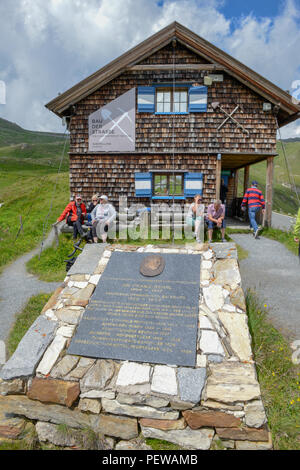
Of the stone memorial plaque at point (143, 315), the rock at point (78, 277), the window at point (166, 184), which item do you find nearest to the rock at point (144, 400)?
the stone memorial plaque at point (143, 315)

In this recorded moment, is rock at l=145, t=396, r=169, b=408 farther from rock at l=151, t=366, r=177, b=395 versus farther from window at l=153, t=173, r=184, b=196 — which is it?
window at l=153, t=173, r=184, b=196

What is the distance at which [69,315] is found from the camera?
3793mm

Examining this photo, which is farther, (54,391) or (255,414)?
(54,391)

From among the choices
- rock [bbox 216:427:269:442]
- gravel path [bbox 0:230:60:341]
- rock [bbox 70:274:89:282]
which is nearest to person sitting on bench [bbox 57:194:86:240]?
gravel path [bbox 0:230:60:341]

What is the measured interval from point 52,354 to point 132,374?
101 cm

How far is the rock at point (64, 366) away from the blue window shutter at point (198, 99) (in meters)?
9.51

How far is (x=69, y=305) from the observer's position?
391 centimetres

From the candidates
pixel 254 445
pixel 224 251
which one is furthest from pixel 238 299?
pixel 254 445

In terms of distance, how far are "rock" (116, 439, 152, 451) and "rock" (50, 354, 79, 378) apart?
3.04 ft

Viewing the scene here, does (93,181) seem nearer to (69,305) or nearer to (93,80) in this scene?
(93,80)

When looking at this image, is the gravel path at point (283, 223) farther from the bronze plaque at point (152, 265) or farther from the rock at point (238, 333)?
the rock at point (238, 333)

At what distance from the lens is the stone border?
2.84 metres

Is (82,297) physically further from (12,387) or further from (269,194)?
(269,194)
